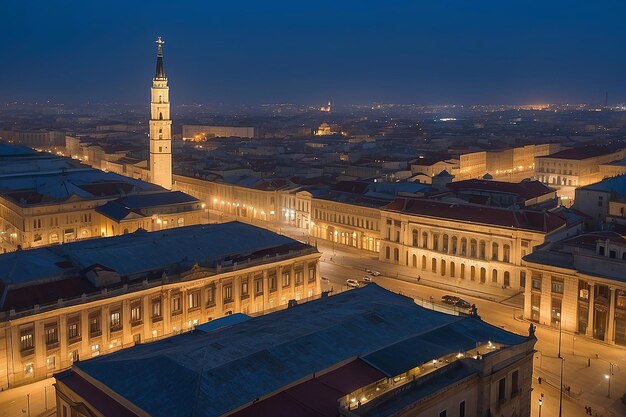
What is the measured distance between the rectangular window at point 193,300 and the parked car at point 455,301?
2734cm

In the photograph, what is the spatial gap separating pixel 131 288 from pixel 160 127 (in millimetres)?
68364

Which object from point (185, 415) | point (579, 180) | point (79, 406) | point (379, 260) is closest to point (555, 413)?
point (185, 415)

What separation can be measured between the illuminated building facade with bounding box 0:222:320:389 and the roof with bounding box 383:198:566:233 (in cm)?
2441

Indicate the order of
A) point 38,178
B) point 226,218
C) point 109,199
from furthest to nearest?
point 226,218 → point 38,178 → point 109,199

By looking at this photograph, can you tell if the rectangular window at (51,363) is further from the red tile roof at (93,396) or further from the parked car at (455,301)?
the parked car at (455,301)

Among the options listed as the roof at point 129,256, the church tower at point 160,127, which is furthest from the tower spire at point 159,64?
the roof at point 129,256

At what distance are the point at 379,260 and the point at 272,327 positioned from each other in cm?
5625

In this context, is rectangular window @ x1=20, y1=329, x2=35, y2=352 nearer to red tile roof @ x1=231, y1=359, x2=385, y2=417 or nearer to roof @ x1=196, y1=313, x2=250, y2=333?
roof @ x1=196, y1=313, x2=250, y2=333

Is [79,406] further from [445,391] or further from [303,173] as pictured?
Answer: [303,173]

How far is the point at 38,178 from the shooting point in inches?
4751

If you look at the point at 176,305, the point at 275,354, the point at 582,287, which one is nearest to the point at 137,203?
the point at 176,305

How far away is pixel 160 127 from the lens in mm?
123312

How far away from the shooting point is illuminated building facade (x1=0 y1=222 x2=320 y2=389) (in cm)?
5428

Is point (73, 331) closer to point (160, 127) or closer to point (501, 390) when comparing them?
point (501, 390)
